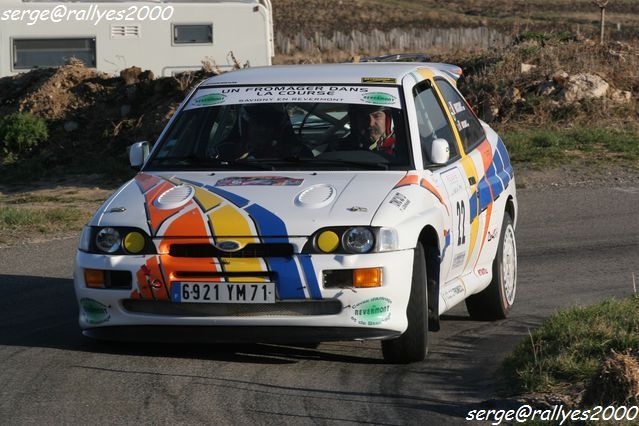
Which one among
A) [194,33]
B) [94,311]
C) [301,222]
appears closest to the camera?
[301,222]

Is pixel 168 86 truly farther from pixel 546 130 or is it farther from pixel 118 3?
pixel 546 130

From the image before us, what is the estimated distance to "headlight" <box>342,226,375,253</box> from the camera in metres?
6.43

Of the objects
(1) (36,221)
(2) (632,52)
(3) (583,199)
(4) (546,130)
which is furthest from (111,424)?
(2) (632,52)

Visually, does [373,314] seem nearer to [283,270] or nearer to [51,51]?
[283,270]

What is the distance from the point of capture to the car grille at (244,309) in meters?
6.44

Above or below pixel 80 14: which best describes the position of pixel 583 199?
below

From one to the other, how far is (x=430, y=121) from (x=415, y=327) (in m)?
1.73

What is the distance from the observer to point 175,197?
6.95 m

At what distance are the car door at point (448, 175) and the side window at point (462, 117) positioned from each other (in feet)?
0.54

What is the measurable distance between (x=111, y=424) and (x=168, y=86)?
13.4m

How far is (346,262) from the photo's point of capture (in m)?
6.38

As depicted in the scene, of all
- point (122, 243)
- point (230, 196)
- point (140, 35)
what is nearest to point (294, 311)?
point (230, 196)

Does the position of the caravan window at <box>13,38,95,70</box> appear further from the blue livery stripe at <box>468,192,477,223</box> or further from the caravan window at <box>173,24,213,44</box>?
the blue livery stripe at <box>468,192,477,223</box>

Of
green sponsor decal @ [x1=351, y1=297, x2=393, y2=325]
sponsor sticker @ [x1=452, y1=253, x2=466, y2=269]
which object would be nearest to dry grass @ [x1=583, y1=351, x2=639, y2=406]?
green sponsor decal @ [x1=351, y1=297, x2=393, y2=325]
